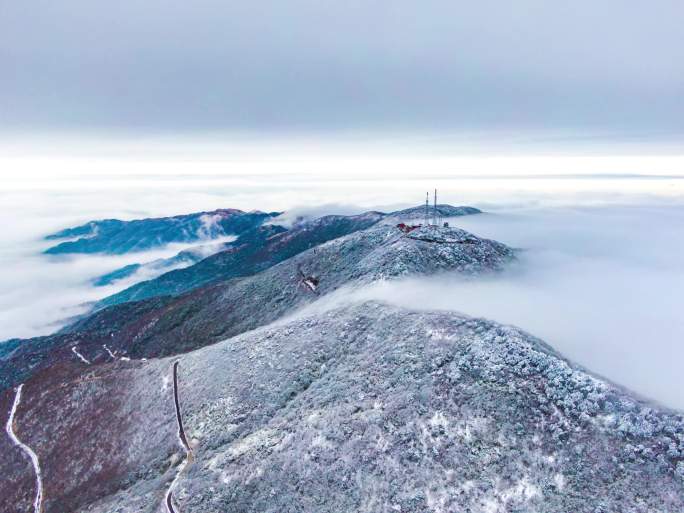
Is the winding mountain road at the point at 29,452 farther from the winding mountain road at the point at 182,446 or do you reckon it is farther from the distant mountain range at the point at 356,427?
the winding mountain road at the point at 182,446

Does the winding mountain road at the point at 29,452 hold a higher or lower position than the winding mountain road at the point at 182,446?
lower

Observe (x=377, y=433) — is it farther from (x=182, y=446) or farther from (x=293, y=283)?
(x=293, y=283)

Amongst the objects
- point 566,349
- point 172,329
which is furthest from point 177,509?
point 172,329

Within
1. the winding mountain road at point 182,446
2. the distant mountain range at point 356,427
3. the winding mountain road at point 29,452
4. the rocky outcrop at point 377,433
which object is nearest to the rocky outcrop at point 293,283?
the distant mountain range at point 356,427

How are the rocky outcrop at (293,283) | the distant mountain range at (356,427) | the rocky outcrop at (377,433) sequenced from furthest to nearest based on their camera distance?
the rocky outcrop at (293,283) < the distant mountain range at (356,427) < the rocky outcrop at (377,433)

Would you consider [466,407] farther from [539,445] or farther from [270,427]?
[270,427]

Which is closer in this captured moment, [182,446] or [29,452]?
[182,446]

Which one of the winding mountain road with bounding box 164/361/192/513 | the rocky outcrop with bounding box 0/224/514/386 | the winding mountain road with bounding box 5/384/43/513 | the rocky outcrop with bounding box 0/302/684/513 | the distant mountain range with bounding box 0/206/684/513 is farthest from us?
the rocky outcrop with bounding box 0/224/514/386

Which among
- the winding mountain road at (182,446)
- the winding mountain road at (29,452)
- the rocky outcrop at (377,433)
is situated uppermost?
the rocky outcrop at (377,433)

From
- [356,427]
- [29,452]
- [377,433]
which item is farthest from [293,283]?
[377,433]

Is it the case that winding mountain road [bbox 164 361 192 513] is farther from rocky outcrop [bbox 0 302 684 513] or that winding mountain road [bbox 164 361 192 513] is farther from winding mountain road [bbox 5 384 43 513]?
winding mountain road [bbox 5 384 43 513]

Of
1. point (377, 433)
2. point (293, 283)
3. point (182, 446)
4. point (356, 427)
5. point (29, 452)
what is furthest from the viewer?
point (293, 283)

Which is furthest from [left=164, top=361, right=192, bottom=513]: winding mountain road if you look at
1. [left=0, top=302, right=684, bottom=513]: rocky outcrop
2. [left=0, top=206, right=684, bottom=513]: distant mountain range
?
[left=0, top=302, right=684, bottom=513]: rocky outcrop

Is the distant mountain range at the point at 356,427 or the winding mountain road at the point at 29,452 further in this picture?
the winding mountain road at the point at 29,452
